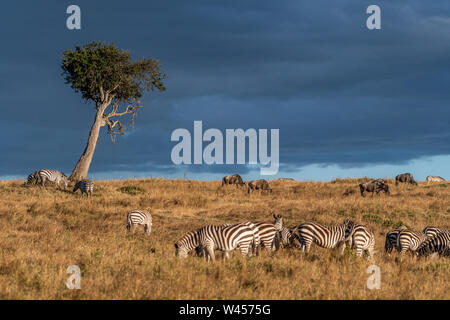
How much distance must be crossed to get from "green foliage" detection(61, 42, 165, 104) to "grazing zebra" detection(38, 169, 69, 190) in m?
12.7

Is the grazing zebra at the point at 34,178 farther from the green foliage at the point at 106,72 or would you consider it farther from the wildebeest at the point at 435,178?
the wildebeest at the point at 435,178

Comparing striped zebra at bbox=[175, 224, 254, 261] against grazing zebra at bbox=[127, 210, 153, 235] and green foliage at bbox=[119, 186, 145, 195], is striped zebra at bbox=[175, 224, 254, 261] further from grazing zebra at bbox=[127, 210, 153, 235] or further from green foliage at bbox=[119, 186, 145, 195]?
green foliage at bbox=[119, 186, 145, 195]

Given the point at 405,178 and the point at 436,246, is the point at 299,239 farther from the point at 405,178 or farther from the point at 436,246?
the point at 405,178

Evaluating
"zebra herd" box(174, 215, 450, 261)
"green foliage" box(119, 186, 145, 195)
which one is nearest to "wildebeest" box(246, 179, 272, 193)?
"green foliage" box(119, 186, 145, 195)

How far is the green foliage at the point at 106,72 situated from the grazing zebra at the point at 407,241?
136 ft

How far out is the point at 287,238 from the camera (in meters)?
18.2

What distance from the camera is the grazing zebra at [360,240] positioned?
54.5 feet

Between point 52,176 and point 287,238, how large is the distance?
98.5 ft

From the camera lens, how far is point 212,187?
49906 millimetres

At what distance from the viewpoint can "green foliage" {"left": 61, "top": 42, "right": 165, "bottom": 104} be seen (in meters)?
52.1

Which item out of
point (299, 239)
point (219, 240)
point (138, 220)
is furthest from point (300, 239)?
point (138, 220)

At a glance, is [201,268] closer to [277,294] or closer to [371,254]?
[277,294]
